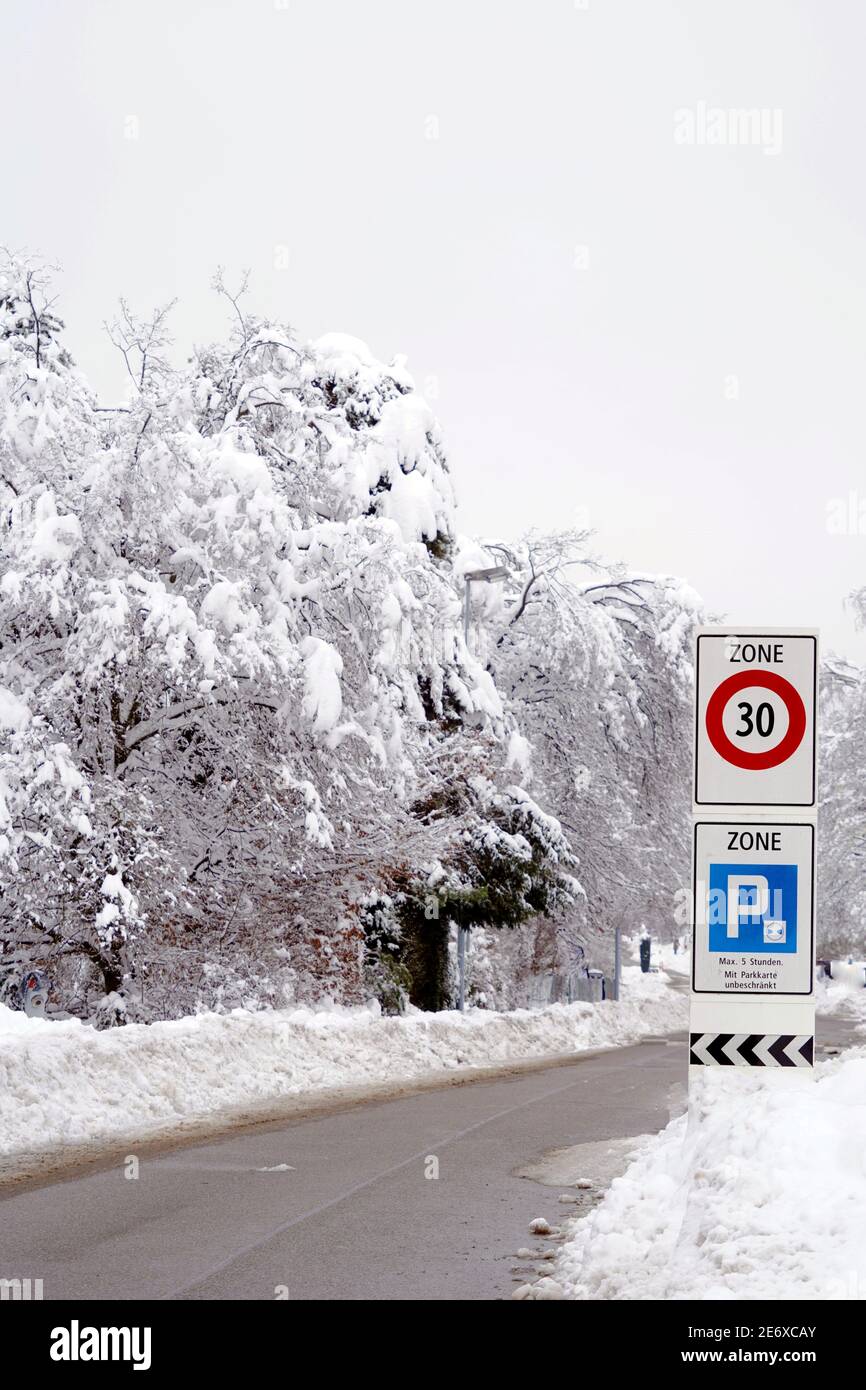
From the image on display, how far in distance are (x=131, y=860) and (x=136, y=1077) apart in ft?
12.1

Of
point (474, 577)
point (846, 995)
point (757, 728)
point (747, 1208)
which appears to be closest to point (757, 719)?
point (757, 728)

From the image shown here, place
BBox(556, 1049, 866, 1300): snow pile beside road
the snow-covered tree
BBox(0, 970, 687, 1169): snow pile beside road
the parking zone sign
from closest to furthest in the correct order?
BBox(556, 1049, 866, 1300): snow pile beside road < the parking zone sign < BBox(0, 970, 687, 1169): snow pile beside road < the snow-covered tree

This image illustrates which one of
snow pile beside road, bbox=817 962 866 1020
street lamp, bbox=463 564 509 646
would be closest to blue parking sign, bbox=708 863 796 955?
street lamp, bbox=463 564 509 646

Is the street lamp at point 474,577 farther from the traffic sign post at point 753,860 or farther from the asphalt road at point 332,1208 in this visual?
the traffic sign post at point 753,860

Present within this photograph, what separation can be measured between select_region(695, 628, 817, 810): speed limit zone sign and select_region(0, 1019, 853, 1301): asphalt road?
9.43 feet

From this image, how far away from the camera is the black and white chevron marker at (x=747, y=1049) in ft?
28.2

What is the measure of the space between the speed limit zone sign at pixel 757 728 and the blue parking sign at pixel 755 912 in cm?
39

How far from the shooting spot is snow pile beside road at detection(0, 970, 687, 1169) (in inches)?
567

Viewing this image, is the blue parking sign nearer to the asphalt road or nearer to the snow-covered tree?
the asphalt road

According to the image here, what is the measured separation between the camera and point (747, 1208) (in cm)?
714

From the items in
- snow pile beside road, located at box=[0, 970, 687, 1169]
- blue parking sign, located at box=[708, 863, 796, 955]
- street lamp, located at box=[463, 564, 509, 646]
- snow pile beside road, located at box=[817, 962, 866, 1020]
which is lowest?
snow pile beside road, located at box=[817, 962, 866, 1020]

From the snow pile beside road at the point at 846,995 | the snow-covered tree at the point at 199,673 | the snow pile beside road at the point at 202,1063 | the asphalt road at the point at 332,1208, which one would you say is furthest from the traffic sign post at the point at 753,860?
the snow pile beside road at the point at 846,995

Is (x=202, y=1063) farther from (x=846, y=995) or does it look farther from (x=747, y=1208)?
(x=846, y=995)

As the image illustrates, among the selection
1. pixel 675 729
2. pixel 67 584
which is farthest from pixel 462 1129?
pixel 675 729
